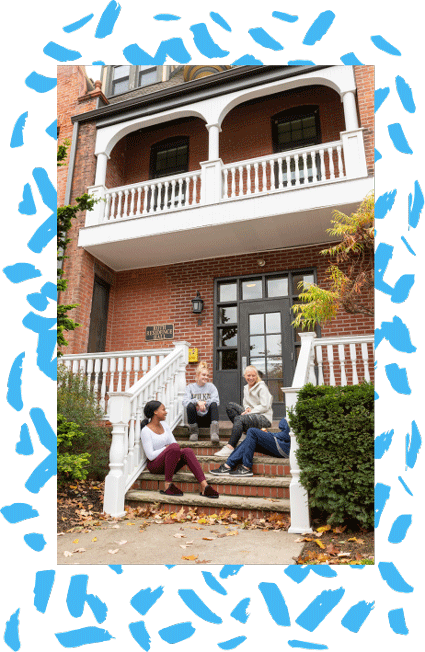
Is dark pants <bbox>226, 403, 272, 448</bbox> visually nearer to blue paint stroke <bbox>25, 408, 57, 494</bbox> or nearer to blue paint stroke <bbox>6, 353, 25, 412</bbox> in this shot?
blue paint stroke <bbox>25, 408, 57, 494</bbox>

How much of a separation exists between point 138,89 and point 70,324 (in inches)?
306

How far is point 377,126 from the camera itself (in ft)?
5.88

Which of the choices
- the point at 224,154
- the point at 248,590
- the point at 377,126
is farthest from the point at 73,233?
the point at 248,590

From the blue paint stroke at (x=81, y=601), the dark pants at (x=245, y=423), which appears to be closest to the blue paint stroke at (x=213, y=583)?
the blue paint stroke at (x=81, y=601)

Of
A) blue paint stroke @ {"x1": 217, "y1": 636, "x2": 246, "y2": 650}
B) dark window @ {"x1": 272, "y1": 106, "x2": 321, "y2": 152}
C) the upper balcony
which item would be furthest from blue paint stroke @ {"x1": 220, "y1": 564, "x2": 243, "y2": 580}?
dark window @ {"x1": 272, "y1": 106, "x2": 321, "y2": 152}

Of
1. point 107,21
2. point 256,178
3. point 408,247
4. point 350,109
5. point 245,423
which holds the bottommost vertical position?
point 245,423

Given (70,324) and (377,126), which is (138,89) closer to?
(70,324)

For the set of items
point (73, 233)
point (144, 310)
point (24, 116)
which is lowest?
point (24, 116)

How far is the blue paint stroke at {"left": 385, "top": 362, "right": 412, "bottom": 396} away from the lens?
62.9 inches

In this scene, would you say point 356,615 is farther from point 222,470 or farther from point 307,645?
point 222,470

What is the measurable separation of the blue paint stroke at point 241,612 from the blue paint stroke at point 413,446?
31.2 inches

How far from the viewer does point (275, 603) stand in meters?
1.48

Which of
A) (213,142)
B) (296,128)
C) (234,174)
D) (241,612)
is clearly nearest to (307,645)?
(241,612)

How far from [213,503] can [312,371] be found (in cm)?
182
